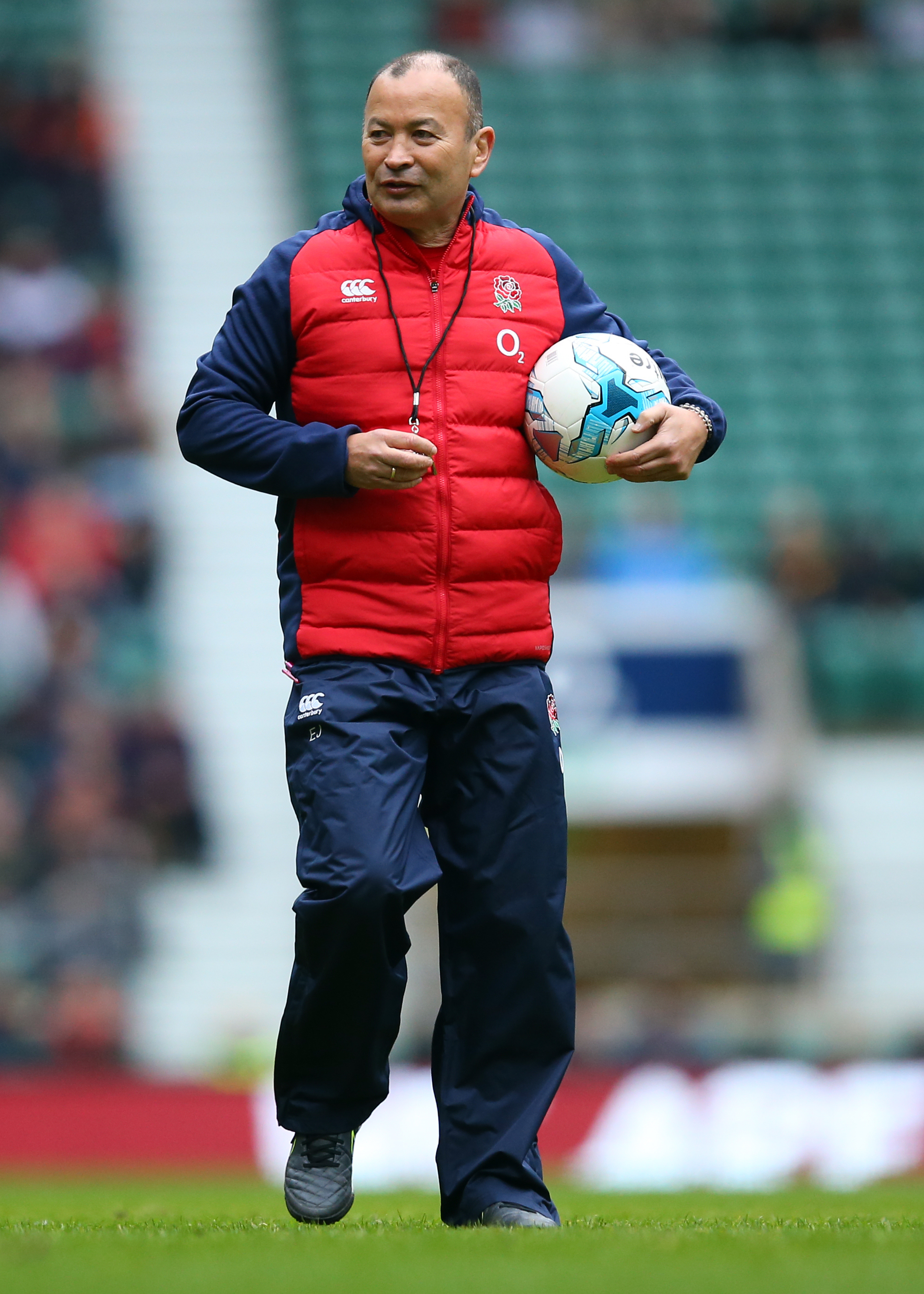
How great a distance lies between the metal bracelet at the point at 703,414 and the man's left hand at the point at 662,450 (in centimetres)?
6

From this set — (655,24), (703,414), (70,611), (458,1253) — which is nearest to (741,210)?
(655,24)

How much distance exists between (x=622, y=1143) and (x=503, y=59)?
35.4 ft

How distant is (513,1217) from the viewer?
3936mm

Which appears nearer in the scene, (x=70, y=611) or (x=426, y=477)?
(x=426, y=477)

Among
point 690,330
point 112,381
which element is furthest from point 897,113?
point 112,381

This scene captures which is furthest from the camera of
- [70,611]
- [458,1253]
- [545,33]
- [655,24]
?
[655,24]

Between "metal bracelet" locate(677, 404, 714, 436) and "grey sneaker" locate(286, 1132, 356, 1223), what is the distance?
1573 mm

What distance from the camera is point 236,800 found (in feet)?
40.1

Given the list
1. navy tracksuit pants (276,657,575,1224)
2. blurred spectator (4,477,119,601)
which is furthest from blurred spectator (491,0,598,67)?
navy tracksuit pants (276,657,575,1224)

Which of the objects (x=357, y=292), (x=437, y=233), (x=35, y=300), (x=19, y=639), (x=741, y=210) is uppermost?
(x=741, y=210)

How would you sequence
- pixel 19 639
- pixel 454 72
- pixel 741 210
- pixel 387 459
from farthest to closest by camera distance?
pixel 741 210 < pixel 19 639 < pixel 454 72 < pixel 387 459

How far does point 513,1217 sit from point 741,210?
1360 centimetres

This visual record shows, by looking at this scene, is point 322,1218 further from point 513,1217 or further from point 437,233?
point 437,233

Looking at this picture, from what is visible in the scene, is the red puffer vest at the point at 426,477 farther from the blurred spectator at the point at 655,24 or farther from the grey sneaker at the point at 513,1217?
the blurred spectator at the point at 655,24
